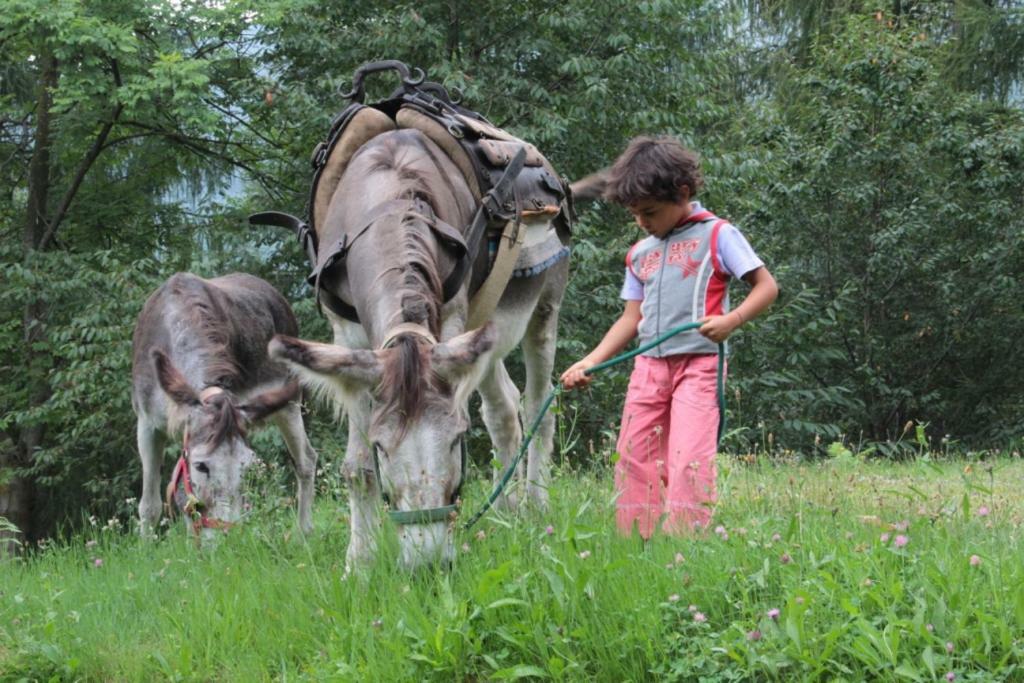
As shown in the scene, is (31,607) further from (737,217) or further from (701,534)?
(737,217)

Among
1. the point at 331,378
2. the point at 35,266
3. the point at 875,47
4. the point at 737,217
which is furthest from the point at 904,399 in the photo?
the point at 331,378

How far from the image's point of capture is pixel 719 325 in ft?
13.1

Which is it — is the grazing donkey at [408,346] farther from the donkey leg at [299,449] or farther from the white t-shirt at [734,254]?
the donkey leg at [299,449]

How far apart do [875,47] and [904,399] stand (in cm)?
502

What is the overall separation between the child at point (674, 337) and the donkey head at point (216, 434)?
8.09ft

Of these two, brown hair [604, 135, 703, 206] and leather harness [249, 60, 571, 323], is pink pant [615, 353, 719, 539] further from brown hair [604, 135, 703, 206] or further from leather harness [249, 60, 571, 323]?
leather harness [249, 60, 571, 323]

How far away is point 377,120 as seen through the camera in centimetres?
577

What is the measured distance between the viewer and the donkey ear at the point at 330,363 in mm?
3906

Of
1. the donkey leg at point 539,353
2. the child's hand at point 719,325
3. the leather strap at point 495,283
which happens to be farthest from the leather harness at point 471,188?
the child's hand at point 719,325

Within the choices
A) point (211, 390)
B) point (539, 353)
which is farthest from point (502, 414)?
point (211, 390)

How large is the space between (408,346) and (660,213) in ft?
4.02

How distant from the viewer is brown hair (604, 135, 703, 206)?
425cm

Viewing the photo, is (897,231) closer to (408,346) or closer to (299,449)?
(299,449)

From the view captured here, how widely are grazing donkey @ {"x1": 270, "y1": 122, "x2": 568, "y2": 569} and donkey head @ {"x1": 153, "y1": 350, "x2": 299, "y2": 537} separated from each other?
4.36 feet
